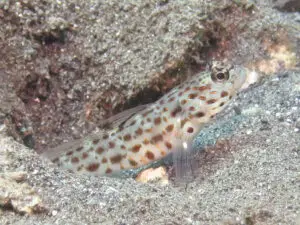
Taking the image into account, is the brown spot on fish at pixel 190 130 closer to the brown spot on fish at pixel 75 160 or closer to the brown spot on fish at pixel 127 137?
the brown spot on fish at pixel 127 137

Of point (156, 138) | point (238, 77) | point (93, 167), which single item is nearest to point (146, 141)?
point (156, 138)

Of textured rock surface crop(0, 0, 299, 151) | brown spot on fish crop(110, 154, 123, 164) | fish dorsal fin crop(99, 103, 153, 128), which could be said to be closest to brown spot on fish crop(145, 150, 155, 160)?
brown spot on fish crop(110, 154, 123, 164)

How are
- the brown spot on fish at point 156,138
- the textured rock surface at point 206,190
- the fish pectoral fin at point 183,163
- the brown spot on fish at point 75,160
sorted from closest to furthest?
the textured rock surface at point 206,190 → the fish pectoral fin at point 183,163 → the brown spot on fish at point 156,138 → the brown spot on fish at point 75,160

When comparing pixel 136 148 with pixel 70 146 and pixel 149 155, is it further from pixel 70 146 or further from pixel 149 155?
pixel 70 146

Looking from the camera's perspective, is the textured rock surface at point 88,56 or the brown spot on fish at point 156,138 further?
the textured rock surface at point 88,56

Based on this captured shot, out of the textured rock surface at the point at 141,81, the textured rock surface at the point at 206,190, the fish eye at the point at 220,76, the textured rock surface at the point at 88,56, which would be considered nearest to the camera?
the textured rock surface at the point at 206,190

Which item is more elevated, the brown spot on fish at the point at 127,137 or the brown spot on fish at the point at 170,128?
the brown spot on fish at the point at 170,128

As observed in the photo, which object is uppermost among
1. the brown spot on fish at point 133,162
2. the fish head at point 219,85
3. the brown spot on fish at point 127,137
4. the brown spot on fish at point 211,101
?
the fish head at point 219,85

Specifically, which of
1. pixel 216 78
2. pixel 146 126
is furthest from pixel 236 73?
pixel 146 126

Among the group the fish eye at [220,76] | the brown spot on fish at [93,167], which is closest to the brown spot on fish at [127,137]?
the brown spot on fish at [93,167]
